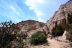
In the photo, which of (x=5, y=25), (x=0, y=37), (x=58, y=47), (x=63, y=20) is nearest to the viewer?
(x=0, y=37)

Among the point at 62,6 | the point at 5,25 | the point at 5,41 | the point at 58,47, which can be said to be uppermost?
the point at 62,6

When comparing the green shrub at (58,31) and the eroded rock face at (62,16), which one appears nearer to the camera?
the green shrub at (58,31)

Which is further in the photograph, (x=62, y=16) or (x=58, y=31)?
(x=62, y=16)

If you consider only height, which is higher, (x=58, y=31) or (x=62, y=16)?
(x=62, y=16)

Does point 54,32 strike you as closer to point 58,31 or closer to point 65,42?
point 58,31

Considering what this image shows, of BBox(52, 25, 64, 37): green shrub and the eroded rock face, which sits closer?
A: BBox(52, 25, 64, 37): green shrub

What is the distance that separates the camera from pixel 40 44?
32.2 m

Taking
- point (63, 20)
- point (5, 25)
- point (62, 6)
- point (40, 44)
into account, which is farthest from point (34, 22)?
point (5, 25)

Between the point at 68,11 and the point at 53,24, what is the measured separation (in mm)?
3700

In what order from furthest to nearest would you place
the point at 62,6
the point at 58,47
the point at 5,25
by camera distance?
the point at 62,6 → the point at 58,47 → the point at 5,25

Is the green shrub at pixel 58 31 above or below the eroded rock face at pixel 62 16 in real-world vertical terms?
below

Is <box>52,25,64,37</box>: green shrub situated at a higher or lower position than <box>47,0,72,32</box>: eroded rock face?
lower

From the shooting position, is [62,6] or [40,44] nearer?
[40,44]

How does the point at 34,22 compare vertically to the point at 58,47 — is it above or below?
above
